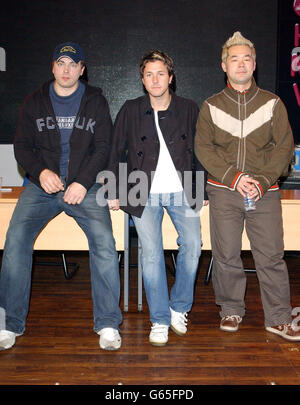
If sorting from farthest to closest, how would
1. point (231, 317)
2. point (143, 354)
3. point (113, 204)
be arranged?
point (231, 317) → point (113, 204) → point (143, 354)

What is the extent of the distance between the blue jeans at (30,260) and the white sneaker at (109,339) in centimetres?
3

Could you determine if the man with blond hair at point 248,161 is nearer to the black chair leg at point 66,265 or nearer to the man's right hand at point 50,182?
the man's right hand at point 50,182

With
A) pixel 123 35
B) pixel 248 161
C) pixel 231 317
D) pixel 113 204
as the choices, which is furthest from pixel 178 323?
pixel 123 35

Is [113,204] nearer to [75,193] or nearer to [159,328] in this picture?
[75,193]

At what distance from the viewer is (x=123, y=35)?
17.9 feet

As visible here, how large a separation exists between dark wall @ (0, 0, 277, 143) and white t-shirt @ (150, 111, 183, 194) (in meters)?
2.94

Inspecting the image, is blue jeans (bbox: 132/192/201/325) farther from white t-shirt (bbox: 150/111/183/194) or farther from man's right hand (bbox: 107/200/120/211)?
man's right hand (bbox: 107/200/120/211)

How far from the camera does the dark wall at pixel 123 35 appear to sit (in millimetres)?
5410

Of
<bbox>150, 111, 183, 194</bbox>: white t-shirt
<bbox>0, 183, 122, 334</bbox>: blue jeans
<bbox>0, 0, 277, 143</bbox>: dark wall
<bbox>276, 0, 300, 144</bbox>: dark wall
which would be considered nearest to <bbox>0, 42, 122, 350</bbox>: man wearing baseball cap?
<bbox>0, 183, 122, 334</bbox>: blue jeans

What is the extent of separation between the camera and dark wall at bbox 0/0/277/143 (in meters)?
5.41

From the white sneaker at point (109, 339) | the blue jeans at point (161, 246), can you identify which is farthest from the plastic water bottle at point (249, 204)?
the white sneaker at point (109, 339)

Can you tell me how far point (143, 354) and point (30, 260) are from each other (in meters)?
0.78

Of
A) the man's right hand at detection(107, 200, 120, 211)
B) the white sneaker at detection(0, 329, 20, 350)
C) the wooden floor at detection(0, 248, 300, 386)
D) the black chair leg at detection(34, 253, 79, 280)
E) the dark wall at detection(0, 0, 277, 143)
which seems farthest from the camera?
the dark wall at detection(0, 0, 277, 143)
